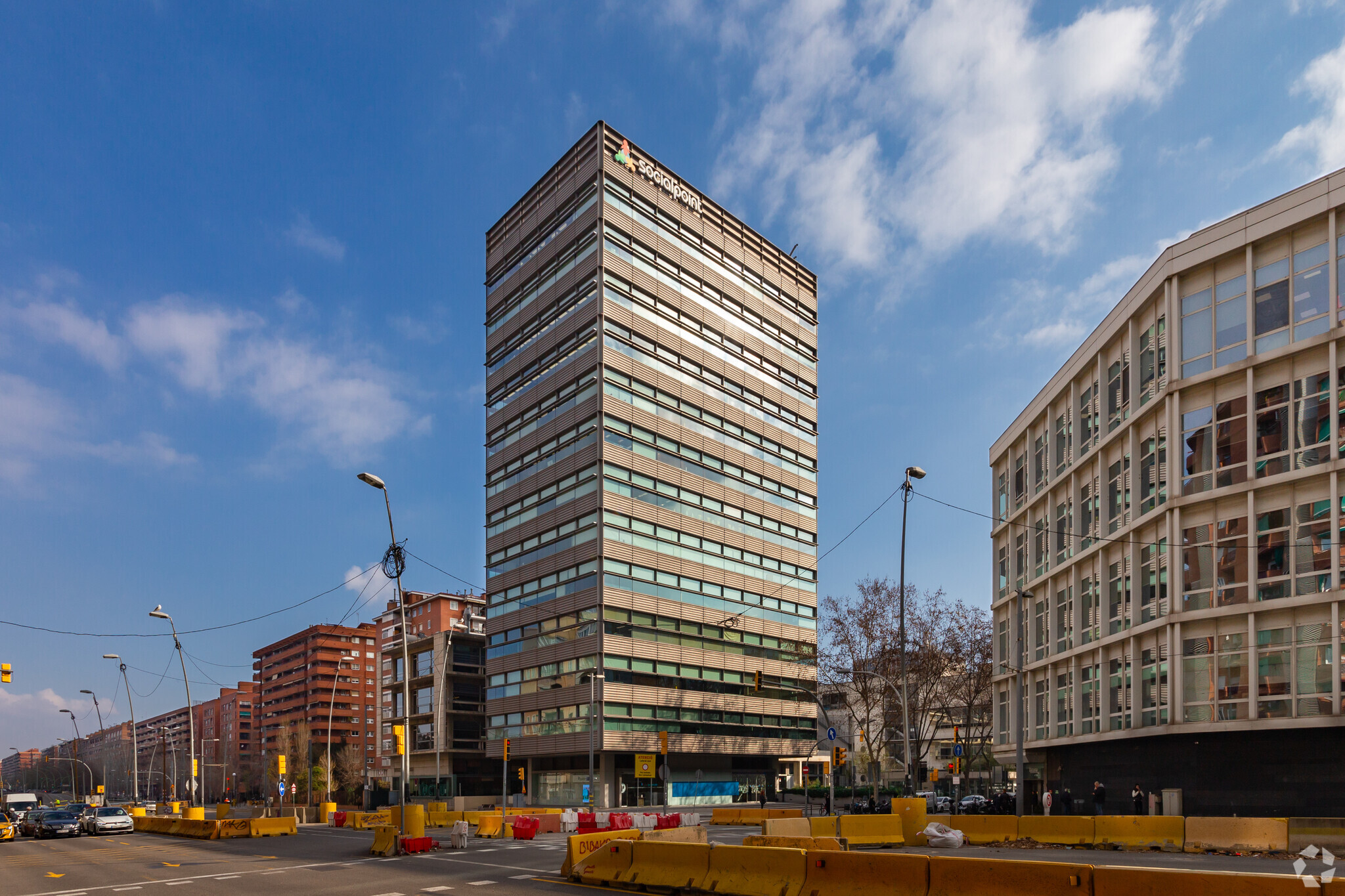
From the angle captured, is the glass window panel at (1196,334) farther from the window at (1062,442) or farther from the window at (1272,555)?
the window at (1062,442)

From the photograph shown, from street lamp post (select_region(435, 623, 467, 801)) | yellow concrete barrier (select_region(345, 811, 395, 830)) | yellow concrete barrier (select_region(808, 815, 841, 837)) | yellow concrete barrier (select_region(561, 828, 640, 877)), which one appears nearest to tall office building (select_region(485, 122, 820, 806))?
street lamp post (select_region(435, 623, 467, 801))

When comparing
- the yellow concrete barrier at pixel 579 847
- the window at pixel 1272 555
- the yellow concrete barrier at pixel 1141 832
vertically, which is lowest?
the yellow concrete barrier at pixel 1141 832

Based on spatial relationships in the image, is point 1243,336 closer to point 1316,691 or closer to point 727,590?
point 1316,691

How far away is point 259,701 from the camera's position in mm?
170250

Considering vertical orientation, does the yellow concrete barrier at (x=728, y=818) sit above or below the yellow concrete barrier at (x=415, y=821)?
below

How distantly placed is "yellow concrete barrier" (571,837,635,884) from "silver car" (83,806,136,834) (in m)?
34.1

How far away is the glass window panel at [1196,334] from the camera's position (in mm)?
31000

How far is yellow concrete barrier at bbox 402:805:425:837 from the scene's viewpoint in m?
26.5

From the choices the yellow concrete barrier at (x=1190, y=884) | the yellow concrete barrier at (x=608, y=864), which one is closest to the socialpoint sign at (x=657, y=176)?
the yellow concrete barrier at (x=608, y=864)

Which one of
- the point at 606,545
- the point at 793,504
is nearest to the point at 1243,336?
the point at 606,545

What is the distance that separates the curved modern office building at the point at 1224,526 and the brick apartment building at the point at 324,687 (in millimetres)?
125806

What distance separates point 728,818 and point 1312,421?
83.5ft

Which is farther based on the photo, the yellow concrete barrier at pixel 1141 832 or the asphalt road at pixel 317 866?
the yellow concrete barrier at pixel 1141 832

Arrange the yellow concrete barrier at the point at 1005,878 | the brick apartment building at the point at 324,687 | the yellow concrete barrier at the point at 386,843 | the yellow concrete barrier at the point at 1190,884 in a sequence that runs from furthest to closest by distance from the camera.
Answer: the brick apartment building at the point at 324,687 → the yellow concrete barrier at the point at 386,843 → the yellow concrete barrier at the point at 1005,878 → the yellow concrete barrier at the point at 1190,884
